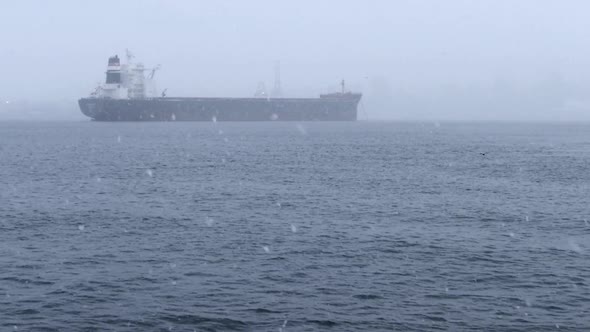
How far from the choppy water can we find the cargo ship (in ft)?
411

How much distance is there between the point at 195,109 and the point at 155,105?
10887mm

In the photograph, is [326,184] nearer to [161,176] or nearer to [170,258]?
[161,176]

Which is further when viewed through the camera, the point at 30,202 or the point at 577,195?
the point at 577,195

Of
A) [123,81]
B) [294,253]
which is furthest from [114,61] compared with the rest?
[294,253]

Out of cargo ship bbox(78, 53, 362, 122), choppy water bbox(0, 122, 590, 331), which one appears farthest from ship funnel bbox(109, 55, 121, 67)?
choppy water bbox(0, 122, 590, 331)

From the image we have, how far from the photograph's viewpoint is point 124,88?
173625 mm

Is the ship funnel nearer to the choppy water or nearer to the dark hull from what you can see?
the dark hull

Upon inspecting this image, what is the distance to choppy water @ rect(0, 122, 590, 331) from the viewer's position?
18.9 m

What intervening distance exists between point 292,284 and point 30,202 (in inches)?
847

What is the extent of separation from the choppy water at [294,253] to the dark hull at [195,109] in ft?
409

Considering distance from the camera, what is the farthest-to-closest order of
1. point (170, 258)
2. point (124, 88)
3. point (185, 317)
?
point (124, 88) → point (170, 258) → point (185, 317)

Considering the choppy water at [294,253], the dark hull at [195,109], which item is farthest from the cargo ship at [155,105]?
the choppy water at [294,253]

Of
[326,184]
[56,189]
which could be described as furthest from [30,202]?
[326,184]

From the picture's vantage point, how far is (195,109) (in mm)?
183625
